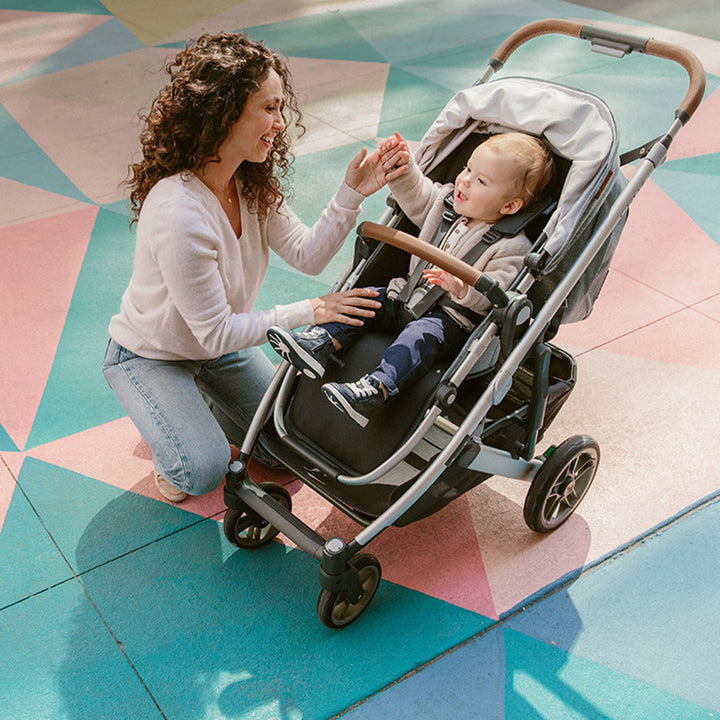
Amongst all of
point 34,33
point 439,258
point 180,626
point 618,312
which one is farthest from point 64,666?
point 34,33

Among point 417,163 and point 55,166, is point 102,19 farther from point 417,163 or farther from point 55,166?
point 417,163

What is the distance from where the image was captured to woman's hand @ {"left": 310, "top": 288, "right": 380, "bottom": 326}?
2.29 metres

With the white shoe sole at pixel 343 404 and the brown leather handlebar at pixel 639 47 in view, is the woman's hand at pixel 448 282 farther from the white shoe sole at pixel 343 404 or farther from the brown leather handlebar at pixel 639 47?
the brown leather handlebar at pixel 639 47

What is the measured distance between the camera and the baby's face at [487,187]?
229 centimetres

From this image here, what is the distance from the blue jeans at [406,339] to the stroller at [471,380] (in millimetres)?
39

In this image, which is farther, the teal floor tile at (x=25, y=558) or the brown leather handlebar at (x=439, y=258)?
the teal floor tile at (x=25, y=558)

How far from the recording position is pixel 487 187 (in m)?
2.31

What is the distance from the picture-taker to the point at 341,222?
2.56 metres

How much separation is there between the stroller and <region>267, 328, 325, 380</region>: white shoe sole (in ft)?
0.46

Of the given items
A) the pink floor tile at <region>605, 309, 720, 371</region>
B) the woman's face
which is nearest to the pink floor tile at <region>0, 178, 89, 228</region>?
the woman's face

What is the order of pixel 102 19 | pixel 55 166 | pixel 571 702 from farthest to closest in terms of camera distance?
pixel 102 19, pixel 55 166, pixel 571 702

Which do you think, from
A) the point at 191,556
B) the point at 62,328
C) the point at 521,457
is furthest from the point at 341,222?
the point at 62,328

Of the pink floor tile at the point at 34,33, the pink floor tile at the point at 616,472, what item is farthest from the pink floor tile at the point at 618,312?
the pink floor tile at the point at 34,33

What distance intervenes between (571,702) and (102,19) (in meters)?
6.04
